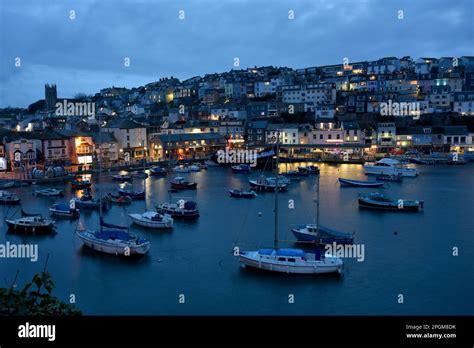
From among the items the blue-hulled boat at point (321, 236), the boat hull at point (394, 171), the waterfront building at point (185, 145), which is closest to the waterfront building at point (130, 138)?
the waterfront building at point (185, 145)

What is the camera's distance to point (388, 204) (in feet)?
48.1

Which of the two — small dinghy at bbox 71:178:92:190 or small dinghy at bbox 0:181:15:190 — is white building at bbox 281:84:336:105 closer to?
small dinghy at bbox 71:178:92:190

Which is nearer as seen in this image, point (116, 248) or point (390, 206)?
point (116, 248)

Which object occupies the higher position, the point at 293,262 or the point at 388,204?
the point at 388,204

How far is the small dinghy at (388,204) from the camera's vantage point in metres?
14.5

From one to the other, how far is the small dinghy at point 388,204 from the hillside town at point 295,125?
11978 millimetres

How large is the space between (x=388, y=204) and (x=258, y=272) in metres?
6.97

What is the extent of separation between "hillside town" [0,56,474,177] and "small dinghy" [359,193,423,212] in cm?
1198

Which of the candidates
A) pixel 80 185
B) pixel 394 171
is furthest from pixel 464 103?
pixel 80 185

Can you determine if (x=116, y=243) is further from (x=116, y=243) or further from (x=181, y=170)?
(x=181, y=170)

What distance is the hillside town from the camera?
25.5 m

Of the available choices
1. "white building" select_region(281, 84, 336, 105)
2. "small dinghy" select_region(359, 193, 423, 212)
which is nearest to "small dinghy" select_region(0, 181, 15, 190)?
"small dinghy" select_region(359, 193, 423, 212)
